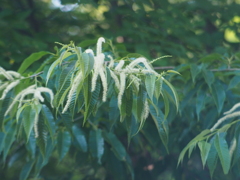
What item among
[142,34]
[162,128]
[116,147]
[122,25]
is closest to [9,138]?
[116,147]

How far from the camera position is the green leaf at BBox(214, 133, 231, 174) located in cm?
153

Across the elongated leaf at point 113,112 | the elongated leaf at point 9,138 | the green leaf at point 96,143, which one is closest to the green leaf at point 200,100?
the elongated leaf at point 113,112

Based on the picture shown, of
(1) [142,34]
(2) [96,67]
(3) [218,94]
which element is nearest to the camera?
(2) [96,67]

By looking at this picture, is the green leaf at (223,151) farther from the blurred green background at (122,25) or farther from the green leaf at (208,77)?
the blurred green background at (122,25)

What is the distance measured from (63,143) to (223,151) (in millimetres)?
1010

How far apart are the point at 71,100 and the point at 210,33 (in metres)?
2.64

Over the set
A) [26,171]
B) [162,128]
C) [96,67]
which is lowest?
[26,171]

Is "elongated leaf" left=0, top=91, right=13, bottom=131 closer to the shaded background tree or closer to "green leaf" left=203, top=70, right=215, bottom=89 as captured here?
the shaded background tree

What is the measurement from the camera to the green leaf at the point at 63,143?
2135 millimetres

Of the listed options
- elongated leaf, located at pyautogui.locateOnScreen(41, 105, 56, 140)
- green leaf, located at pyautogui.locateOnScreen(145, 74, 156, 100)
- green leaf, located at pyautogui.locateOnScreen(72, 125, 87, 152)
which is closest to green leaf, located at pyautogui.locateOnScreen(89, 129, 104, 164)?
green leaf, located at pyautogui.locateOnScreen(72, 125, 87, 152)

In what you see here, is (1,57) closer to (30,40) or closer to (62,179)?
(30,40)

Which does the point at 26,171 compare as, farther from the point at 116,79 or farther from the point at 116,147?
the point at 116,79

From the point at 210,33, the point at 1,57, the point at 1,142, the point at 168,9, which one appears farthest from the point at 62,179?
the point at 210,33

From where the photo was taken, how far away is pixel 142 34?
2.99 meters
